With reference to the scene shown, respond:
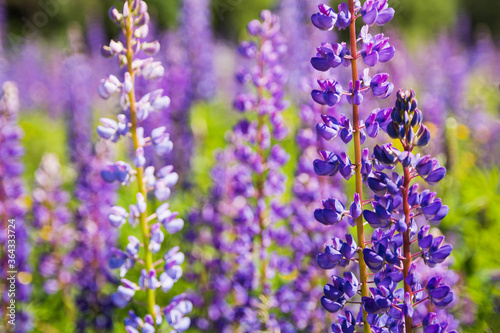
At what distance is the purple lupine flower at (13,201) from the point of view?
7.97ft

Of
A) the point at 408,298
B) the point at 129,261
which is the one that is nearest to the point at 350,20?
the point at 408,298

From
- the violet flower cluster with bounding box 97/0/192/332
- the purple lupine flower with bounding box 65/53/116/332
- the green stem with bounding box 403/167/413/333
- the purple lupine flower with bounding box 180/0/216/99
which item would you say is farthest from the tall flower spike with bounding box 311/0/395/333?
the purple lupine flower with bounding box 180/0/216/99

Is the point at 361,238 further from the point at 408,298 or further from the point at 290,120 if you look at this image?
the point at 290,120

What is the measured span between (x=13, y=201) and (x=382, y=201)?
2.04 meters

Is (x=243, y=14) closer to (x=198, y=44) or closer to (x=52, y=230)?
(x=198, y=44)

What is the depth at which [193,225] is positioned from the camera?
2.91 metres

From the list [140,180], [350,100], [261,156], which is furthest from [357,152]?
[261,156]

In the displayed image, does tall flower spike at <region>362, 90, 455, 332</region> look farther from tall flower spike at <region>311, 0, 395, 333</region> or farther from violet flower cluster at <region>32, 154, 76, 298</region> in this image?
violet flower cluster at <region>32, 154, 76, 298</region>

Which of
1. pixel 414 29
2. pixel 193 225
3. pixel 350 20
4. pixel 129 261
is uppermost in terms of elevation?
pixel 414 29

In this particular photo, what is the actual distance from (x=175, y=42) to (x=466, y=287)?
16.7ft

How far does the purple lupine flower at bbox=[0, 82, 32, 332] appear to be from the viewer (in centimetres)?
243

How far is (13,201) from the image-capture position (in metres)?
2.60

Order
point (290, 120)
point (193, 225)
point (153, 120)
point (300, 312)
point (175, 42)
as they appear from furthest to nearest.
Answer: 1. point (175, 42)
2. point (290, 120)
3. point (153, 120)
4. point (193, 225)
5. point (300, 312)

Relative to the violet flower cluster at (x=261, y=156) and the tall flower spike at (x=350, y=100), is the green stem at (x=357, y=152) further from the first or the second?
the violet flower cluster at (x=261, y=156)
